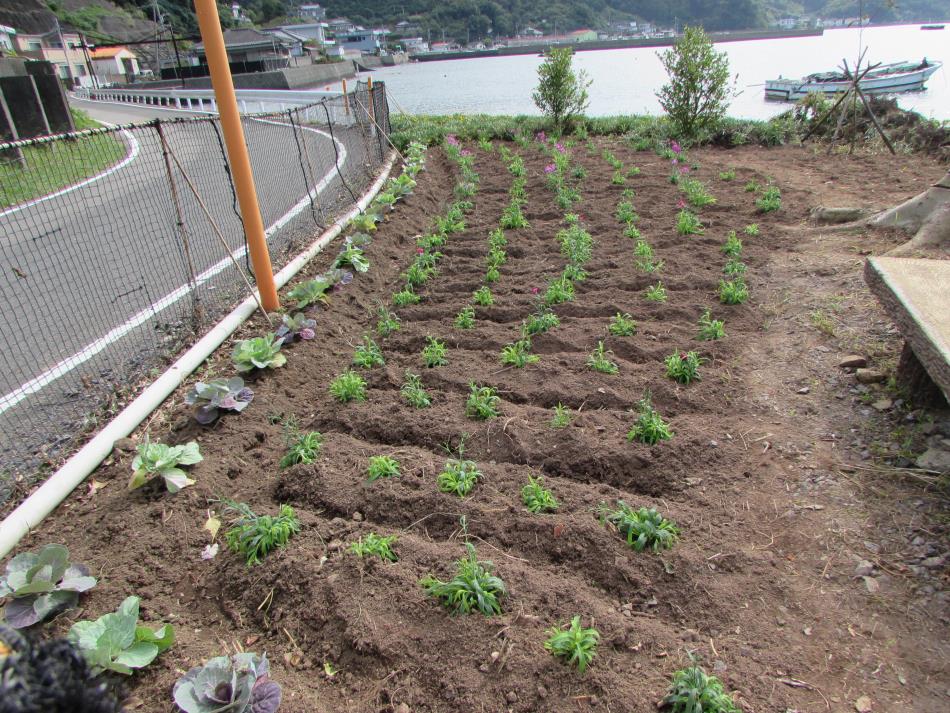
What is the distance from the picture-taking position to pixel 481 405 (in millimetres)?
3693

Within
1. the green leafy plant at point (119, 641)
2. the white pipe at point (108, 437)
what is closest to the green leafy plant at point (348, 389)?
the white pipe at point (108, 437)

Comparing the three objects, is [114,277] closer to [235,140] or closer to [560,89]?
[235,140]

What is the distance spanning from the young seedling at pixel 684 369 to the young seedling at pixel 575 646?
7.27 feet

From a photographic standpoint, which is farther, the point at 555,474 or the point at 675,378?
the point at 675,378

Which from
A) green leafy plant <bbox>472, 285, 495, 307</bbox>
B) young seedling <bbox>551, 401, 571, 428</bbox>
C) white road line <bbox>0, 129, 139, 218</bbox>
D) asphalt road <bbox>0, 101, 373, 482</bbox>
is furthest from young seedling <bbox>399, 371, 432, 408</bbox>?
white road line <bbox>0, 129, 139, 218</bbox>

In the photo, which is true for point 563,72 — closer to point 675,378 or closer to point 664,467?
point 675,378

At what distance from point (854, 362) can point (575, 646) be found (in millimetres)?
3038

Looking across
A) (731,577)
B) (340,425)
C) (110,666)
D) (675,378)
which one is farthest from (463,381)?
(110,666)

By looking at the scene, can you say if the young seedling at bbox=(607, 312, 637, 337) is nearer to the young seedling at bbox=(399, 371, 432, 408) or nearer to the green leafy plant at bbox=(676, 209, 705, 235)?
the young seedling at bbox=(399, 371, 432, 408)

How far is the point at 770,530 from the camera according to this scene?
2.86 m

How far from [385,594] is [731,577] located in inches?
59.3

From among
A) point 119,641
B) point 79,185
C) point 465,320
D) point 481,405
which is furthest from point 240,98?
point 119,641

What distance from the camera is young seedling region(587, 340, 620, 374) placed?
4.12 meters

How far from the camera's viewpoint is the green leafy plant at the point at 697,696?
1965 millimetres
